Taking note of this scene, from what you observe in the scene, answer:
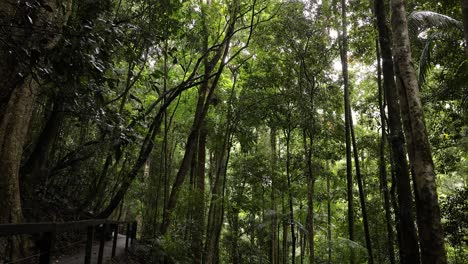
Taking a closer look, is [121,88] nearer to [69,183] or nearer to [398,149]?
[69,183]

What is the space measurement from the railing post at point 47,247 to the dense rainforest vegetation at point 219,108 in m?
1.25

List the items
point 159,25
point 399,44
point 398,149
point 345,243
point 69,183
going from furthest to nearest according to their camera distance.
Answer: point 69,183 < point 345,243 < point 159,25 < point 398,149 < point 399,44

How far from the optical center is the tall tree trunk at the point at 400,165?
487 cm

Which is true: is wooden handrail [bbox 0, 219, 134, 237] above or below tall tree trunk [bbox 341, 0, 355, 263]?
below

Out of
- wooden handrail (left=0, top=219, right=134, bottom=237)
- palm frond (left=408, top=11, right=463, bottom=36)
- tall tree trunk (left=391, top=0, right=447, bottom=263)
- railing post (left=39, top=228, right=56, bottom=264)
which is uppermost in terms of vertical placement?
palm frond (left=408, top=11, right=463, bottom=36)

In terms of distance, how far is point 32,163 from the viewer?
258 inches

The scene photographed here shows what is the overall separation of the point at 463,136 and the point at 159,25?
998cm

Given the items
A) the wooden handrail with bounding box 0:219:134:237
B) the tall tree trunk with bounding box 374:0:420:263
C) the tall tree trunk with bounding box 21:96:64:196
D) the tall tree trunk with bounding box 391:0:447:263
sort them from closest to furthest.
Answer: the wooden handrail with bounding box 0:219:134:237
the tall tree trunk with bounding box 391:0:447:263
the tall tree trunk with bounding box 374:0:420:263
the tall tree trunk with bounding box 21:96:64:196

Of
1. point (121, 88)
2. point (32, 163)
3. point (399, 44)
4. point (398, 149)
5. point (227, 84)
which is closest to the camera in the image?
point (399, 44)

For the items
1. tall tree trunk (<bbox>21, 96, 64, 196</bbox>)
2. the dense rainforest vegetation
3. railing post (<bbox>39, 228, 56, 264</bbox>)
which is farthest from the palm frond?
tall tree trunk (<bbox>21, 96, 64, 196</bbox>)

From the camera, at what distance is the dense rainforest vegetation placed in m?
3.53

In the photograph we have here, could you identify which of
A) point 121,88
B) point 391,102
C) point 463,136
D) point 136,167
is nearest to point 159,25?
point 136,167

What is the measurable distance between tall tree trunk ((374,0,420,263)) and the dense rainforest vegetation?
0.07 feet

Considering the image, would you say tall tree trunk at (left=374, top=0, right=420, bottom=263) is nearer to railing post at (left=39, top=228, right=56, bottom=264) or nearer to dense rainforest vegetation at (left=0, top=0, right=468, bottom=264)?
dense rainforest vegetation at (left=0, top=0, right=468, bottom=264)
